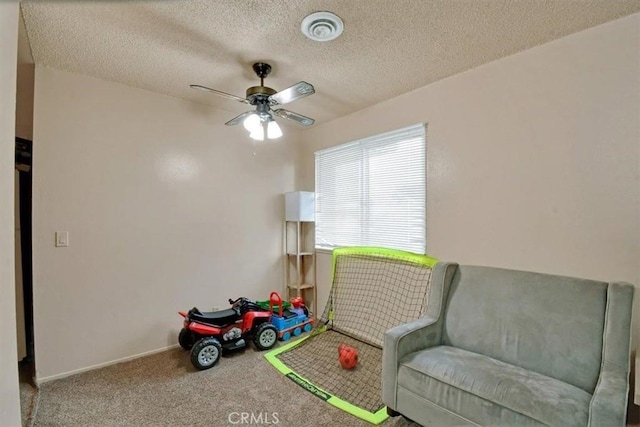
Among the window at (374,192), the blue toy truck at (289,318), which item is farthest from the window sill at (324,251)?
the blue toy truck at (289,318)

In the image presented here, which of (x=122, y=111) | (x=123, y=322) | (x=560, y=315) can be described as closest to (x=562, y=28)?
(x=560, y=315)

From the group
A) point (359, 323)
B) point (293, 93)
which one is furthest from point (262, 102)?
point (359, 323)

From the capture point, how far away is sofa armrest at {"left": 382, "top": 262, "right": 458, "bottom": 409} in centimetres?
196

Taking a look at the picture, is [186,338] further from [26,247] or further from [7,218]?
[7,218]

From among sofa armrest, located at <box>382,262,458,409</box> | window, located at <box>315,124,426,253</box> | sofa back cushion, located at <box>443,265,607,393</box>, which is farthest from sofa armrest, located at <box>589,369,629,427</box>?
window, located at <box>315,124,426,253</box>

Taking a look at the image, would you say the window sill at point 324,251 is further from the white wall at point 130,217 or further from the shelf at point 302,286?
the white wall at point 130,217

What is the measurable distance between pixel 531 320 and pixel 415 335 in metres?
0.73

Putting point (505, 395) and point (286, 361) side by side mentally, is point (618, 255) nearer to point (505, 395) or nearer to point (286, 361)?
point (505, 395)

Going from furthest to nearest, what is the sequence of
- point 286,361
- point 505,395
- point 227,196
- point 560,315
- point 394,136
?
1. point 227,196
2. point 394,136
3. point 286,361
4. point 560,315
5. point 505,395

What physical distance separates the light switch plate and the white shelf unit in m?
2.25

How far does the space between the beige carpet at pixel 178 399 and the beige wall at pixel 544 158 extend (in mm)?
1569

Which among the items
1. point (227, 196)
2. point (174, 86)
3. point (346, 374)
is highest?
point (174, 86)

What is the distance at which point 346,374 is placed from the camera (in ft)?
8.45

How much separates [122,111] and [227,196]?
1.28m
